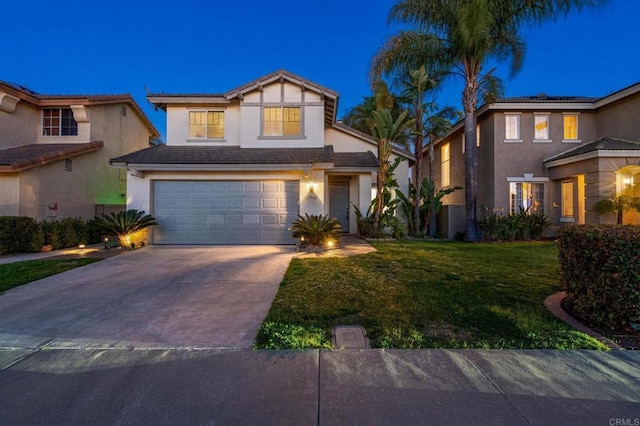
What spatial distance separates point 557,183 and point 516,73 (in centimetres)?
508

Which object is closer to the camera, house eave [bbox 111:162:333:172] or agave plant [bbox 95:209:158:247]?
agave plant [bbox 95:209:158:247]

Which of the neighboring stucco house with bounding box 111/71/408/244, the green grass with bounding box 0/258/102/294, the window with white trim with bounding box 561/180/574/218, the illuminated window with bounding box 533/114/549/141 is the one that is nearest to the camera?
the green grass with bounding box 0/258/102/294

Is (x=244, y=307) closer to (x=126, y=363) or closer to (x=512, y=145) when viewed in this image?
(x=126, y=363)

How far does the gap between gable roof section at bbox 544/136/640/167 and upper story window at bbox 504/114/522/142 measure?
66.2 inches

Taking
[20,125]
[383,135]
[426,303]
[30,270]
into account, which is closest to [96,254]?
[30,270]

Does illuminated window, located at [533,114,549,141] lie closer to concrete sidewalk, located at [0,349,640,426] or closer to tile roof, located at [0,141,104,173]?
concrete sidewalk, located at [0,349,640,426]

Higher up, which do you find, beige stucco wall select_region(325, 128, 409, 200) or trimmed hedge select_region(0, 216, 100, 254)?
beige stucco wall select_region(325, 128, 409, 200)

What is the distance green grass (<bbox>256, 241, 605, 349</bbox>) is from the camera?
12.5ft

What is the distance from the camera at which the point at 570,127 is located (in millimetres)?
14898

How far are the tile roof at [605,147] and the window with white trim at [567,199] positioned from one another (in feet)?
4.18

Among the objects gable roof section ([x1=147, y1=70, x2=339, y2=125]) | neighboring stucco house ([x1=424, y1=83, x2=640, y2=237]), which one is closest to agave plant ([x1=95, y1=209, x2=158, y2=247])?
gable roof section ([x1=147, y1=70, x2=339, y2=125])

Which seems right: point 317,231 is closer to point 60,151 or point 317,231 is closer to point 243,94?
point 243,94

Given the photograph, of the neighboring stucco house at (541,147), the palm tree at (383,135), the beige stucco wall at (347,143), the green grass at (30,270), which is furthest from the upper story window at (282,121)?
the neighboring stucco house at (541,147)

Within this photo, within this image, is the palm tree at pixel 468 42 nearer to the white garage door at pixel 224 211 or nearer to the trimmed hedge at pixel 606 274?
the white garage door at pixel 224 211
